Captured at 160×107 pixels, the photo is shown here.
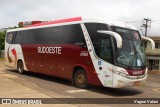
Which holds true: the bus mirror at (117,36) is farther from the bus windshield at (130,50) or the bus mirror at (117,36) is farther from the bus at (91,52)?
the bus windshield at (130,50)

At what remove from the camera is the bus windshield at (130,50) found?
44.9 feet

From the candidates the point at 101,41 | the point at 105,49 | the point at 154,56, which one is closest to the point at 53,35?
the point at 101,41

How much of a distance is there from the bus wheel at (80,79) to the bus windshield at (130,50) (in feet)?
7.91

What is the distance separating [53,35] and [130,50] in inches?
207

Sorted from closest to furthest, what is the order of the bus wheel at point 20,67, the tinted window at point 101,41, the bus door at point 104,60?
the bus door at point 104,60, the tinted window at point 101,41, the bus wheel at point 20,67

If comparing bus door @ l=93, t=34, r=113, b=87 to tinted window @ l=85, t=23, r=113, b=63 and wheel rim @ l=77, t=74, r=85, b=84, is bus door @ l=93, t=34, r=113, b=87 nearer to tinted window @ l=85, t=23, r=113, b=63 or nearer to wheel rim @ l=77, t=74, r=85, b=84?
tinted window @ l=85, t=23, r=113, b=63

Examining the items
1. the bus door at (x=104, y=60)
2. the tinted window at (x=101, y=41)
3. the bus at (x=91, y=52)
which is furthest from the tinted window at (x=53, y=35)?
the bus door at (x=104, y=60)

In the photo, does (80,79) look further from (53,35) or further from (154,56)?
(154,56)

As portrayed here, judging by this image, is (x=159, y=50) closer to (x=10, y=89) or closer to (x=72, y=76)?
(x=72, y=76)

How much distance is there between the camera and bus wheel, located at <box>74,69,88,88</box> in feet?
50.1

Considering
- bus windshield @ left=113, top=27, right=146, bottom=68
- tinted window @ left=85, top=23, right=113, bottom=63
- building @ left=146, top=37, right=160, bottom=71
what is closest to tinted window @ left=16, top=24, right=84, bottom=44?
tinted window @ left=85, top=23, right=113, bottom=63

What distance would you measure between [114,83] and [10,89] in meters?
4.43

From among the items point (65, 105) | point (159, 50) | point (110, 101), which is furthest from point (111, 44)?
point (159, 50)

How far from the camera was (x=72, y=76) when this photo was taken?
16078mm
